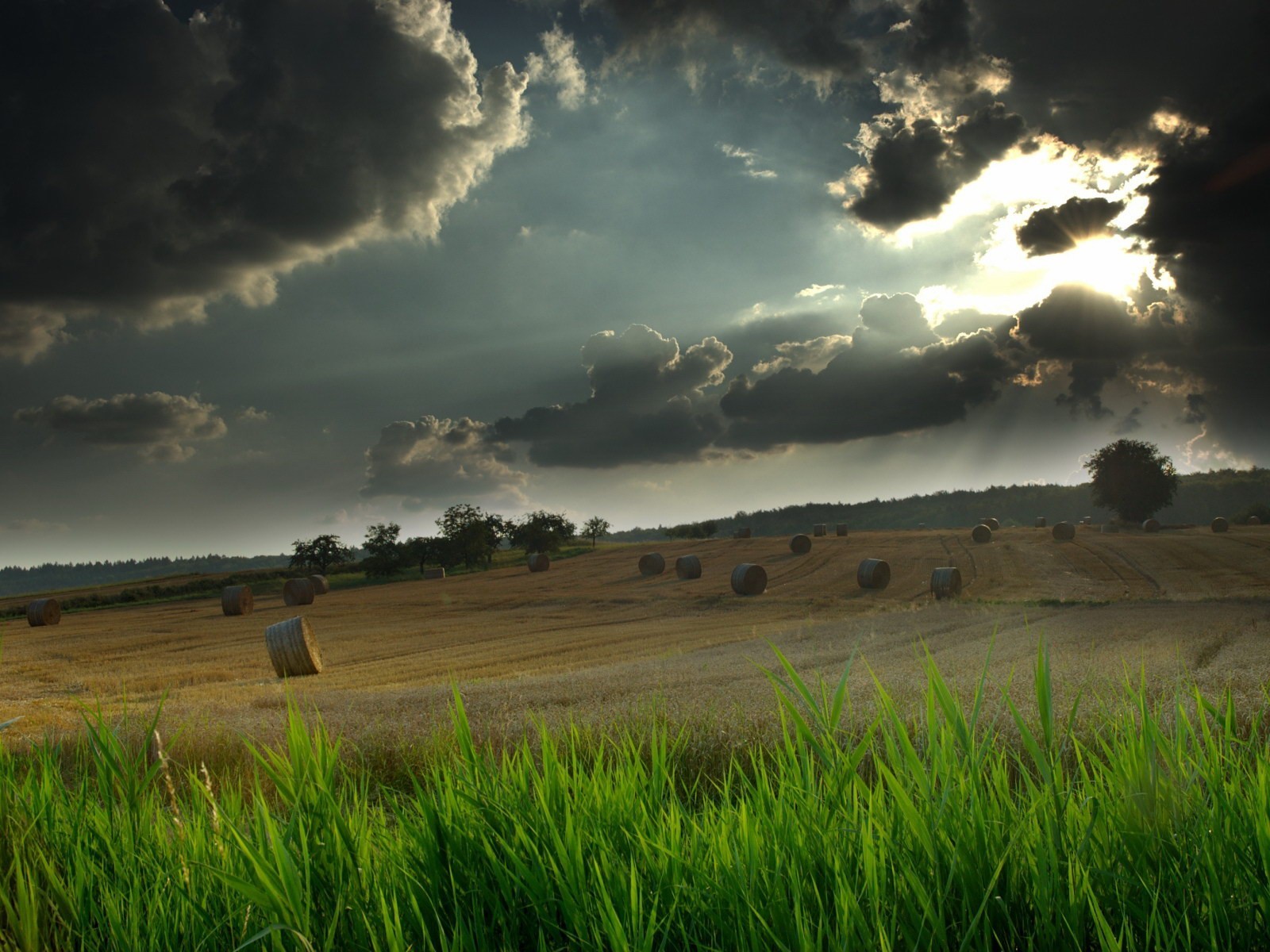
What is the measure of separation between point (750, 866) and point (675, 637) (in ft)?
64.5

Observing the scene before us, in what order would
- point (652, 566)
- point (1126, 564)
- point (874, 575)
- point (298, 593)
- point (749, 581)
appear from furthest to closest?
point (652, 566) < point (298, 593) < point (1126, 564) < point (874, 575) < point (749, 581)

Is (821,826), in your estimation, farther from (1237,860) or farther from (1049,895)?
(1237,860)

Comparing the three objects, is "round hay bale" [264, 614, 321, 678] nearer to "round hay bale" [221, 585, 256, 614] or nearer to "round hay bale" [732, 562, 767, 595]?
"round hay bale" [732, 562, 767, 595]

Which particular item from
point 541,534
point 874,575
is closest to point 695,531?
point 541,534

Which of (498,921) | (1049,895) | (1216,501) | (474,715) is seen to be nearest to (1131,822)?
(1049,895)

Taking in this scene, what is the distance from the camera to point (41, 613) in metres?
35.2

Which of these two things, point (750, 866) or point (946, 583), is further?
point (946, 583)

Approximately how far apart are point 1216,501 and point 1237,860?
11941 cm

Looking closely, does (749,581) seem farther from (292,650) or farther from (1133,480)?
(1133,480)

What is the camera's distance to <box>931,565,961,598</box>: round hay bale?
1226 inches

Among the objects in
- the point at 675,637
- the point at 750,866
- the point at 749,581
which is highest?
the point at 750,866

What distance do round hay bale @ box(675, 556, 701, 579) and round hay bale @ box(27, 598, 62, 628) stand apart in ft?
95.2

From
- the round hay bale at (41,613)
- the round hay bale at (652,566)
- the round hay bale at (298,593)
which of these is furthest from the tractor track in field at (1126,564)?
the round hay bale at (41,613)

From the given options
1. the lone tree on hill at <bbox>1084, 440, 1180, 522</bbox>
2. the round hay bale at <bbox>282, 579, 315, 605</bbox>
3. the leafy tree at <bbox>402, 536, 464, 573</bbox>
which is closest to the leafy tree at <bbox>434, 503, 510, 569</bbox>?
the leafy tree at <bbox>402, 536, 464, 573</bbox>
